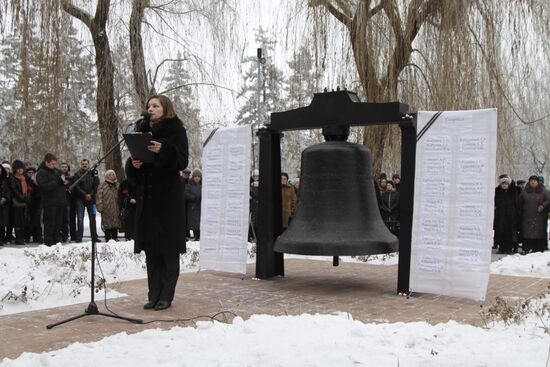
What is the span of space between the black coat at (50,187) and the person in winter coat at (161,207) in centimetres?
612

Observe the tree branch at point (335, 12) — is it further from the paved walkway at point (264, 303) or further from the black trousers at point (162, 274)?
the black trousers at point (162, 274)

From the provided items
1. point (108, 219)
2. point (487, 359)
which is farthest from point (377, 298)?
point (108, 219)

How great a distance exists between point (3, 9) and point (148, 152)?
5.46 meters

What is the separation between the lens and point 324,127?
690cm

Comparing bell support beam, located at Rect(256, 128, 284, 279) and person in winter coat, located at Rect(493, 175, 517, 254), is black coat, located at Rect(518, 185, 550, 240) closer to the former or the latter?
person in winter coat, located at Rect(493, 175, 517, 254)

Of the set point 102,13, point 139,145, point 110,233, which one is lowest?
point 110,233

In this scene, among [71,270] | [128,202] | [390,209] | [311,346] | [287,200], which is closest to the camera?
[311,346]

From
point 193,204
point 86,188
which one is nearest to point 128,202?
point 86,188

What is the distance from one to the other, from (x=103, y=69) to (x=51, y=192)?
2.83 metres

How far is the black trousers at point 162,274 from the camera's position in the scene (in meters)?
5.71

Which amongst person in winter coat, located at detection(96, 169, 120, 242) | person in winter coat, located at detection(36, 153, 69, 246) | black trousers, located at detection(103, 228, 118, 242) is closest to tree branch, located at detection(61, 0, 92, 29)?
person in winter coat, located at detection(36, 153, 69, 246)

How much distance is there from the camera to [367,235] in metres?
6.47

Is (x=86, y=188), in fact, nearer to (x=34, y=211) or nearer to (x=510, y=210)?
(x=34, y=211)

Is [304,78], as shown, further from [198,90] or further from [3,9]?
[3,9]
